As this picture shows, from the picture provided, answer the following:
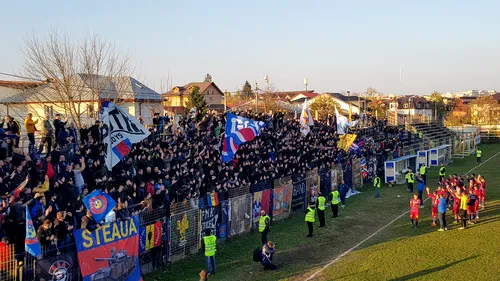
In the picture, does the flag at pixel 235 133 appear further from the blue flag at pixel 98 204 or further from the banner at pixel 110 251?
the blue flag at pixel 98 204

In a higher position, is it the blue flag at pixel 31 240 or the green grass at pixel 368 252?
the blue flag at pixel 31 240

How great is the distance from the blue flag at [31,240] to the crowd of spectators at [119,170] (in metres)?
0.43

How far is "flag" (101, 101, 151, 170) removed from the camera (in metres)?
15.2

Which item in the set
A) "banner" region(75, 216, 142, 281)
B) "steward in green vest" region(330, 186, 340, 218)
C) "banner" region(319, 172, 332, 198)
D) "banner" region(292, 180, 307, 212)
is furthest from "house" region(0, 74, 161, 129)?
"steward in green vest" region(330, 186, 340, 218)

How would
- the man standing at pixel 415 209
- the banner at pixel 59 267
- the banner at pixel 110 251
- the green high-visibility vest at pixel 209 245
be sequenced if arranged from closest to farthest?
the banner at pixel 59 267 → the banner at pixel 110 251 → the green high-visibility vest at pixel 209 245 → the man standing at pixel 415 209

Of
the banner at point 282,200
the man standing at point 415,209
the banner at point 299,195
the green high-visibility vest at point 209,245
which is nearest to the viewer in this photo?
the green high-visibility vest at point 209,245

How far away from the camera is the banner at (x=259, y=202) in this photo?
22.1 metres

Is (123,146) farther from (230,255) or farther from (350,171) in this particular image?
(350,171)

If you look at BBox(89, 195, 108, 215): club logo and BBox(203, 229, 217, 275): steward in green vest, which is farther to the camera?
BBox(203, 229, 217, 275): steward in green vest

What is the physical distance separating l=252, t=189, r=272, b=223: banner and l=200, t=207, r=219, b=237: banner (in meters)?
2.98

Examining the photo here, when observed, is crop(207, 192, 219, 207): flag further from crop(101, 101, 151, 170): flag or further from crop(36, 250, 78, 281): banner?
crop(36, 250, 78, 281): banner

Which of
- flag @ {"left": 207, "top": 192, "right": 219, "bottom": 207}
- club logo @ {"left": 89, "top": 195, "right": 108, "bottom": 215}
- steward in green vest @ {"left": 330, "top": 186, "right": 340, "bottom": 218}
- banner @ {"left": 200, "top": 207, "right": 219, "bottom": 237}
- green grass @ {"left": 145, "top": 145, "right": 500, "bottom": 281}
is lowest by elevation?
green grass @ {"left": 145, "top": 145, "right": 500, "bottom": 281}

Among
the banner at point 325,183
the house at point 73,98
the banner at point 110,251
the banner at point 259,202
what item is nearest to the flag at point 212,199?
the banner at point 259,202

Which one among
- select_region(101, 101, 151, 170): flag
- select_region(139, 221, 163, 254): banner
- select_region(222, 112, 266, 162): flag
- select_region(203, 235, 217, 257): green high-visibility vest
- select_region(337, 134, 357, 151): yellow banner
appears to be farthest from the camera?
select_region(337, 134, 357, 151): yellow banner
